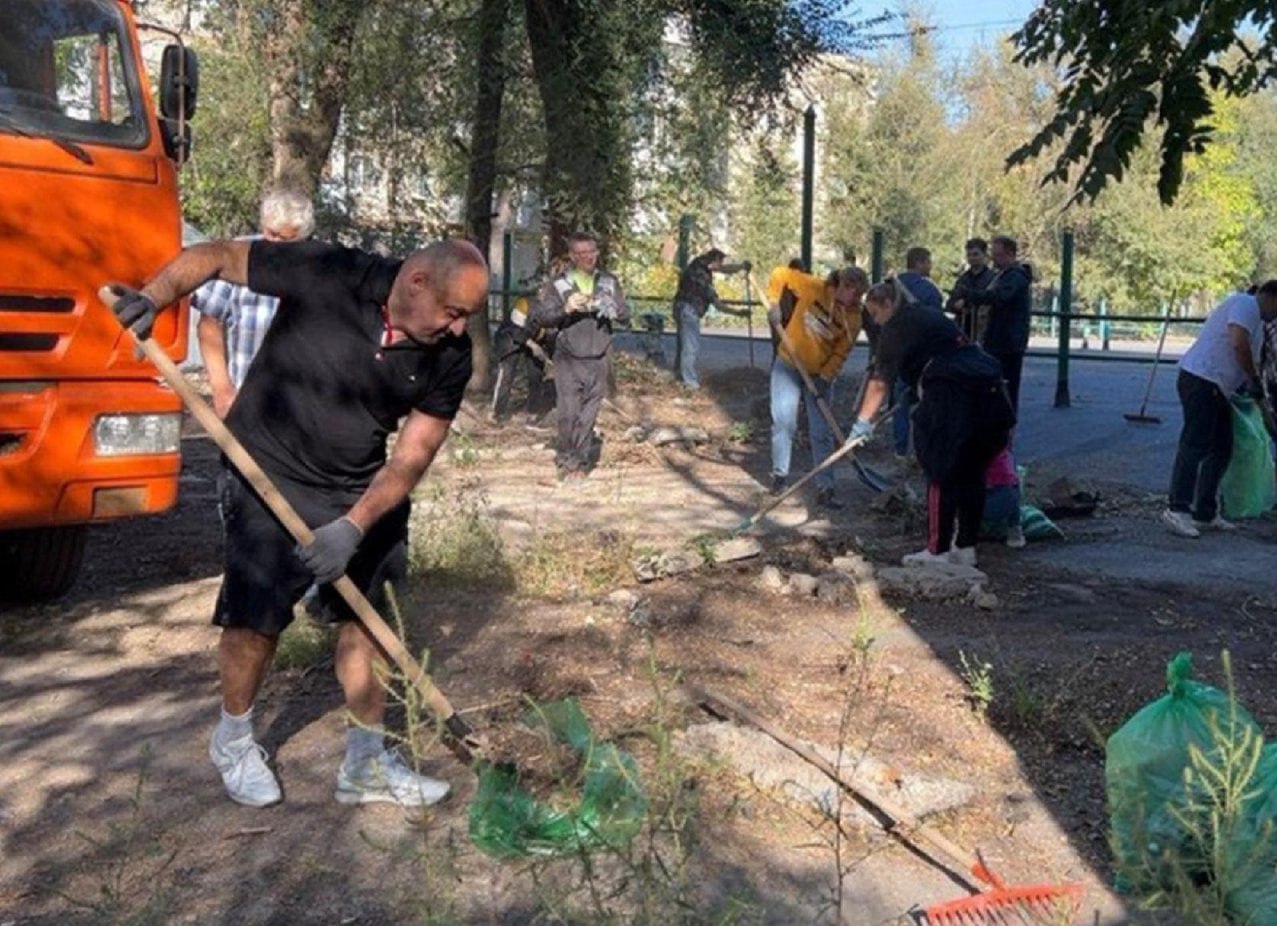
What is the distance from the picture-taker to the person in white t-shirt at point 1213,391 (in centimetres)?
846

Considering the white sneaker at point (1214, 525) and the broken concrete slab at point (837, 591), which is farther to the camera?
the white sneaker at point (1214, 525)

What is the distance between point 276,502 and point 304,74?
9976 mm

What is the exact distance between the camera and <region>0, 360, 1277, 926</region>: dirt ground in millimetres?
3539

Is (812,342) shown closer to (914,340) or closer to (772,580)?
(914,340)

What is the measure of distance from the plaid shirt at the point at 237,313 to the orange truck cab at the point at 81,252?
239 mm

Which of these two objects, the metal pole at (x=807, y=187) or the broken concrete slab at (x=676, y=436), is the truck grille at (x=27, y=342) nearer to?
the broken concrete slab at (x=676, y=436)

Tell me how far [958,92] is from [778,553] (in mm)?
40993

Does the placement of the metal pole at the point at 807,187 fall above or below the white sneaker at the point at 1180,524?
above

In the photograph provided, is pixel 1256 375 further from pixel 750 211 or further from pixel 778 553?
pixel 750 211

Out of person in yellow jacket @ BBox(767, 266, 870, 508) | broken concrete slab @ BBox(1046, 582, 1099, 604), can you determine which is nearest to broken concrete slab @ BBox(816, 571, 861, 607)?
broken concrete slab @ BBox(1046, 582, 1099, 604)

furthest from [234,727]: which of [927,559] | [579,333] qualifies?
[579,333]

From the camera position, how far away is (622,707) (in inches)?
191

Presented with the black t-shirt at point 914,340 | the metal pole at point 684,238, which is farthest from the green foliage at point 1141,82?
the metal pole at point 684,238

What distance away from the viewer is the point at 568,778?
413 cm
